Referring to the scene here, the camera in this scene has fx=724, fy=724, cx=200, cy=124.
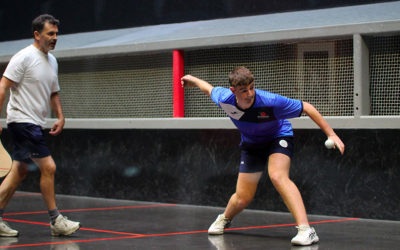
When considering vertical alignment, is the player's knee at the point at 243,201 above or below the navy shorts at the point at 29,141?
below

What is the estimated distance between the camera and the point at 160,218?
720 cm

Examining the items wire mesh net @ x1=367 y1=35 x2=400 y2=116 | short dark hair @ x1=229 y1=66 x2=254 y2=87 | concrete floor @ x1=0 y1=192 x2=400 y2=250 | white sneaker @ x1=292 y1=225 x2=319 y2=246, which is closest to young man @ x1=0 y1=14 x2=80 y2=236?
concrete floor @ x1=0 y1=192 x2=400 y2=250

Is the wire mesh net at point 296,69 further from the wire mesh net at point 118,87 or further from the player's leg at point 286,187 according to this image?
the player's leg at point 286,187

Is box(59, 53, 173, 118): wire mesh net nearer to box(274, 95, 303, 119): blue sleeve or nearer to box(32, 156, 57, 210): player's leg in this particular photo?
box(32, 156, 57, 210): player's leg

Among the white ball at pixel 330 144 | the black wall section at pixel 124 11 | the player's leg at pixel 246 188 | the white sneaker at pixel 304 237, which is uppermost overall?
the black wall section at pixel 124 11

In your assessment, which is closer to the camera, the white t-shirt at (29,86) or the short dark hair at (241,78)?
the short dark hair at (241,78)

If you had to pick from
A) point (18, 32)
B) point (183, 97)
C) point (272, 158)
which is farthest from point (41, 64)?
point (18, 32)

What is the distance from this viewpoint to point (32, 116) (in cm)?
580

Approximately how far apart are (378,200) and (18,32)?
238 inches

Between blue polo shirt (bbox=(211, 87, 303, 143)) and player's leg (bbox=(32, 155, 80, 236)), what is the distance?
143 centimetres

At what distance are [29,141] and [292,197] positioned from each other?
2124 mm

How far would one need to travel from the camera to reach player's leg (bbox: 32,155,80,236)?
5.79 m

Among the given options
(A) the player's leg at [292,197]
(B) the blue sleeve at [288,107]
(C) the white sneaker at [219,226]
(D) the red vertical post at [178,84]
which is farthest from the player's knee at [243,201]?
(D) the red vertical post at [178,84]

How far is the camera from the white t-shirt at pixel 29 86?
5789 mm
